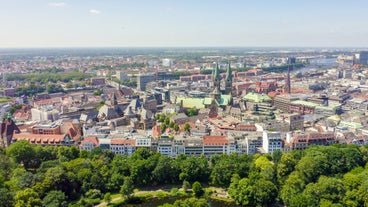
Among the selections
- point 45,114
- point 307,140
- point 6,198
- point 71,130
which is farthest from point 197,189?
point 45,114

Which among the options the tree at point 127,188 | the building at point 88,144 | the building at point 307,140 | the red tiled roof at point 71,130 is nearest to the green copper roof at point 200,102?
the building at point 307,140

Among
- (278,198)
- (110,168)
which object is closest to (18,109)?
(110,168)

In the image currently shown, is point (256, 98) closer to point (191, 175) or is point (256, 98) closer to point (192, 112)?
Answer: point (192, 112)

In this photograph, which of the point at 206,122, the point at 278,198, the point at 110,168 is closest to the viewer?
the point at 278,198

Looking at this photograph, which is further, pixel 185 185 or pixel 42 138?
pixel 42 138

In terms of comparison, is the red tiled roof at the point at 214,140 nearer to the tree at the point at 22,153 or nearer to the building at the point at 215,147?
the building at the point at 215,147

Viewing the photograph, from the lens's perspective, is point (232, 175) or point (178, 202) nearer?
point (178, 202)

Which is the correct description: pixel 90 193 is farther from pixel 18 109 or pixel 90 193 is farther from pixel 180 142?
pixel 18 109
